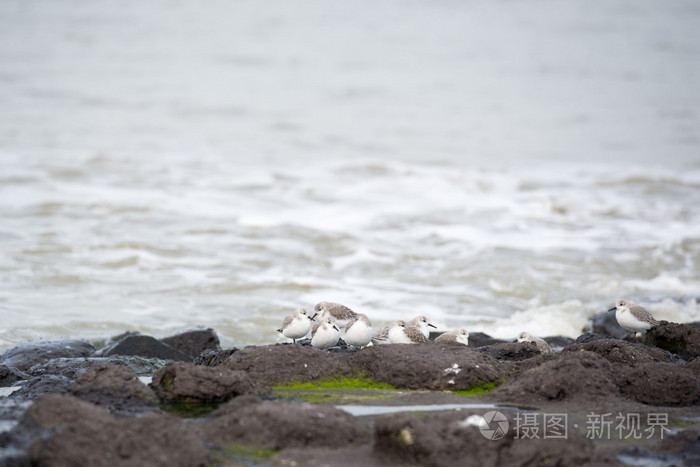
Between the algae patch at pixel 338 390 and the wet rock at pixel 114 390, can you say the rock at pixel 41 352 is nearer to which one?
the wet rock at pixel 114 390

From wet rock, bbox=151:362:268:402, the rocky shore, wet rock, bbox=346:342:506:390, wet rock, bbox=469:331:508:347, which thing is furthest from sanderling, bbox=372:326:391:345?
wet rock, bbox=151:362:268:402

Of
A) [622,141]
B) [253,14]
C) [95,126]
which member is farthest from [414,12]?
[95,126]

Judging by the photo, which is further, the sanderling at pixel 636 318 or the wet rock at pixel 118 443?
the sanderling at pixel 636 318

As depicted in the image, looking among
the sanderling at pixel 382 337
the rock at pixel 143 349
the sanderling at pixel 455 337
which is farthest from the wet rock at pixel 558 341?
the rock at pixel 143 349

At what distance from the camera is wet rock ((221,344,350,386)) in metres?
5.66

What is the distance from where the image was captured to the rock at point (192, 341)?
28.2 ft

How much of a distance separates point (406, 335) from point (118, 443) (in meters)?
3.48

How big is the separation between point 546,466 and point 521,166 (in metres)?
21.5

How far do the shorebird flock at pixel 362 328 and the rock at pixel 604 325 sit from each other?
2.55m

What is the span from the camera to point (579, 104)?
3303 centimetres

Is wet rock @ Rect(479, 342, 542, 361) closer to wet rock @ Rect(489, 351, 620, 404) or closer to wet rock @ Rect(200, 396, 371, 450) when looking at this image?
wet rock @ Rect(489, 351, 620, 404)

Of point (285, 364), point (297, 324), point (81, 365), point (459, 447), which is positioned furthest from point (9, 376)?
point (459, 447)

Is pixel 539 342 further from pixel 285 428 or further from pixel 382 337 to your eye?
pixel 285 428

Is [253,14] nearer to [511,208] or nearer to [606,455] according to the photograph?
[511,208]
